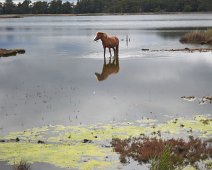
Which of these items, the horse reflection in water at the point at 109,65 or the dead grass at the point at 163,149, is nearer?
the dead grass at the point at 163,149

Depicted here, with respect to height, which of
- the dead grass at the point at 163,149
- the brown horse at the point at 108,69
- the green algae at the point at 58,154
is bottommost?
the brown horse at the point at 108,69

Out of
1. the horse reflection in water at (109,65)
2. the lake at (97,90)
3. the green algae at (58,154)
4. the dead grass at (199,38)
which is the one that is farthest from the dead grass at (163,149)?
the dead grass at (199,38)

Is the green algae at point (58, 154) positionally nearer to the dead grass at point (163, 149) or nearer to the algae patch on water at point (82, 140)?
the algae patch on water at point (82, 140)

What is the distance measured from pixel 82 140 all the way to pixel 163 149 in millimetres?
2678

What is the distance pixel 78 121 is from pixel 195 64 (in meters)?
15.5

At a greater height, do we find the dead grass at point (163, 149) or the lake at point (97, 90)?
the dead grass at point (163, 149)

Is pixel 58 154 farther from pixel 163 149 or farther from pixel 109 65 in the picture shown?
pixel 109 65

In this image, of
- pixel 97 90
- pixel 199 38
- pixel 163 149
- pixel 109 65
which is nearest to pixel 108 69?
pixel 109 65

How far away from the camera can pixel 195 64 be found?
29.3 m

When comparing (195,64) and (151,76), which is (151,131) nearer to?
(151,76)

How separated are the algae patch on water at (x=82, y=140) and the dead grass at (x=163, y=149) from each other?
360 millimetres

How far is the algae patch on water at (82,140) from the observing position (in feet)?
38.8

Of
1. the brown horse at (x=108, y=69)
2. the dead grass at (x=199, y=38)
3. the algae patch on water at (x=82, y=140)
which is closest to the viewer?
the algae patch on water at (x=82, y=140)

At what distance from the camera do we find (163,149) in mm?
11883
